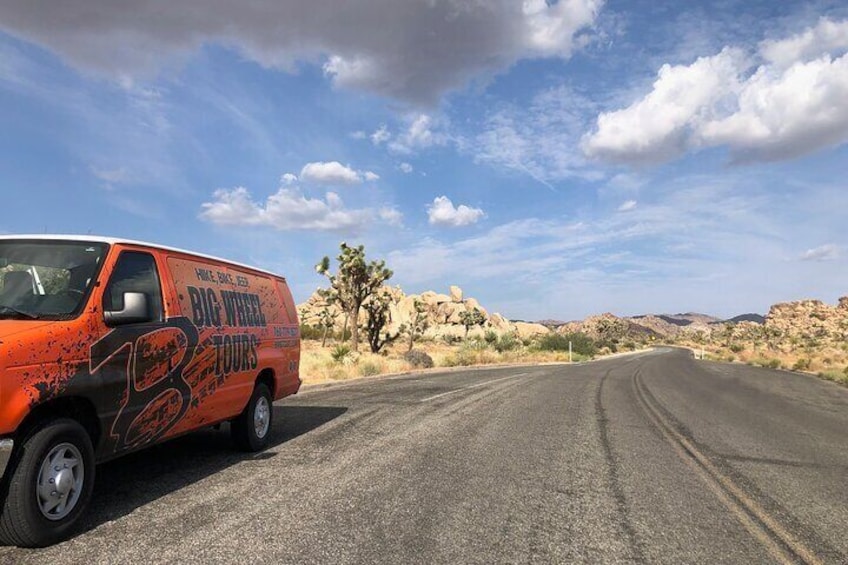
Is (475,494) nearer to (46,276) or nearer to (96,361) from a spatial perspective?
(96,361)

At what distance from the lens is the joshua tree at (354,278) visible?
129 ft

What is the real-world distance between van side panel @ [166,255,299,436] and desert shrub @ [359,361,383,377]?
46.6ft

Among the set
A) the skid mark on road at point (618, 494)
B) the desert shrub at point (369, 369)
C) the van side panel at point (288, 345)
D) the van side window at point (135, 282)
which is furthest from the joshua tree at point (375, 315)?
the van side window at point (135, 282)

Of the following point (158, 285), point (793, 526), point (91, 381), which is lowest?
point (793, 526)

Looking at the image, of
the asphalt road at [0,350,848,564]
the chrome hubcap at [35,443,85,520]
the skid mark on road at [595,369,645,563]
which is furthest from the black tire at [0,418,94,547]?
the skid mark on road at [595,369,645,563]

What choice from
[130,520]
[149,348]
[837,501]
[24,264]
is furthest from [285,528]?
[837,501]

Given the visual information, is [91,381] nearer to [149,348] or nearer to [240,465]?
[149,348]

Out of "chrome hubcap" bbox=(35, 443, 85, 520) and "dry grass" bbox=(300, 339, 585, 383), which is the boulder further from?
"chrome hubcap" bbox=(35, 443, 85, 520)

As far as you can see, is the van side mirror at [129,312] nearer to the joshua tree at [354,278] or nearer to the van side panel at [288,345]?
the van side panel at [288,345]

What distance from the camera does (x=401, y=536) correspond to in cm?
469

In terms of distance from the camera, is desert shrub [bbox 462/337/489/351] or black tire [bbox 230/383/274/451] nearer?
black tire [bbox 230/383/274/451]

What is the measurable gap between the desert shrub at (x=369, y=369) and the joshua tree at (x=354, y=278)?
14.8 m

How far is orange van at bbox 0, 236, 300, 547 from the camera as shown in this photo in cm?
427

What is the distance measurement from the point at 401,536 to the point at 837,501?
15.8ft
